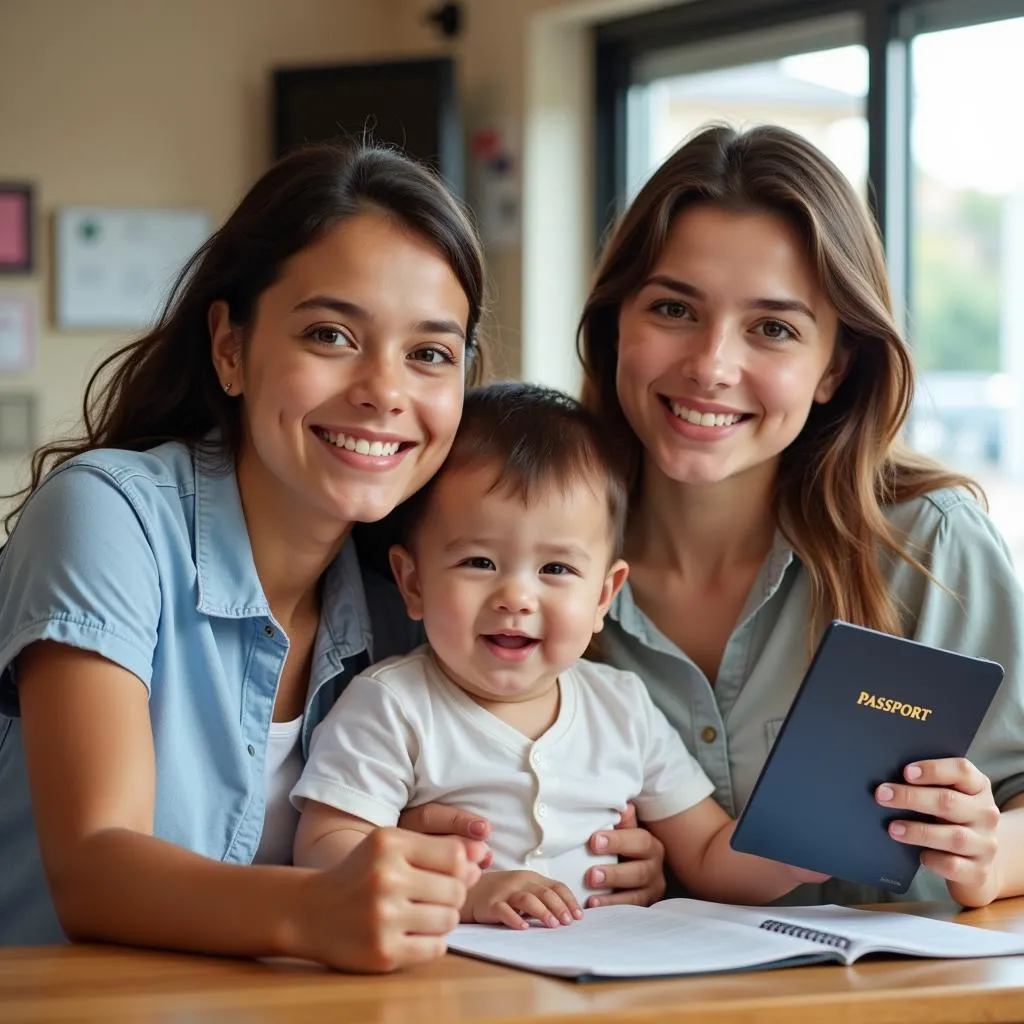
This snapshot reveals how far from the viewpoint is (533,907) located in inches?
56.2

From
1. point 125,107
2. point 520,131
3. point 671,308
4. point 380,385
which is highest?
point 125,107

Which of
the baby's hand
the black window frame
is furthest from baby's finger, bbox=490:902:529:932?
the black window frame

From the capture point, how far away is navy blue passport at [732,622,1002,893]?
1394mm

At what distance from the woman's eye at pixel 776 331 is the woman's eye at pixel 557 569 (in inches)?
16.2

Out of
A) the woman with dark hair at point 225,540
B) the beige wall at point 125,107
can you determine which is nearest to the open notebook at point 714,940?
the woman with dark hair at point 225,540

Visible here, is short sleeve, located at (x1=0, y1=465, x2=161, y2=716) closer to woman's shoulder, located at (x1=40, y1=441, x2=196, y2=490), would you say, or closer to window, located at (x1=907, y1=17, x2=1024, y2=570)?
woman's shoulder, located at (x1=40, y1=441, x2=196, y2=490)

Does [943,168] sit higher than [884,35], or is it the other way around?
[884,35]

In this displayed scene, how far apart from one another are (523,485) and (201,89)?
3.88 m

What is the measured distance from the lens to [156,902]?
4.16 ft

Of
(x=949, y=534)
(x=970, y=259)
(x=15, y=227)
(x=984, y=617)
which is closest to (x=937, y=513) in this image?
(x=949, y=534)

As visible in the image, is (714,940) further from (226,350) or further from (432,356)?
(226,350)

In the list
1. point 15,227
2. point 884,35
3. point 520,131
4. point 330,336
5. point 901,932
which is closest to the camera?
point 901,932

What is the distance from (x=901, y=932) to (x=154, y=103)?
174 inches

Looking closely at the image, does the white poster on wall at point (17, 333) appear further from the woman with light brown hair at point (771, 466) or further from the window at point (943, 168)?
the woman with light brown hair at point (771, 466)
